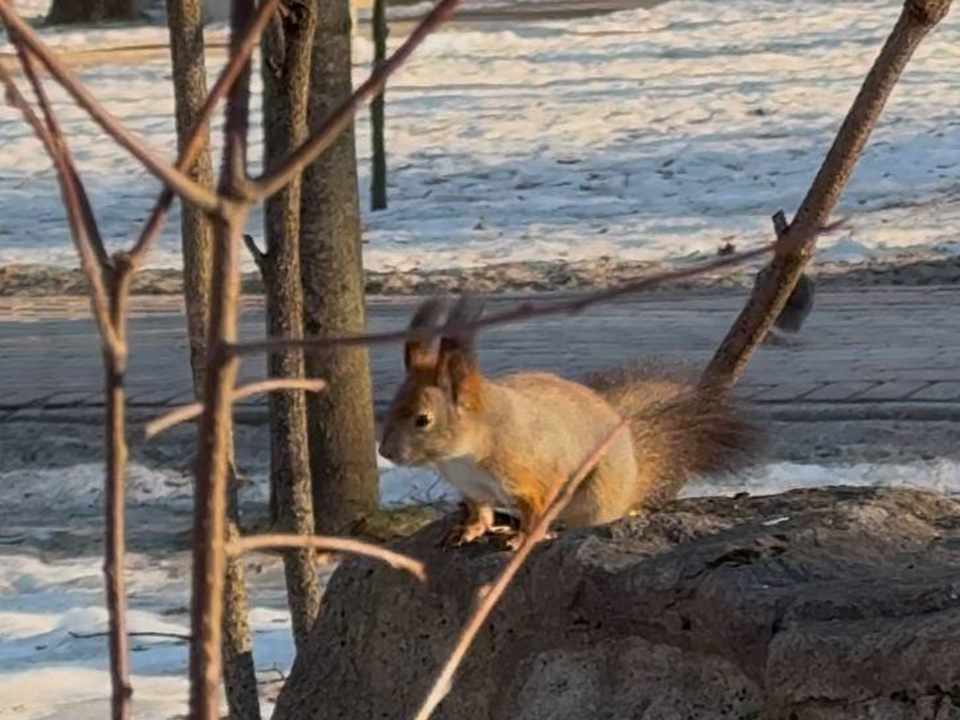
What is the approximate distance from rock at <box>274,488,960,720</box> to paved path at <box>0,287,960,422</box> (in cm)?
418

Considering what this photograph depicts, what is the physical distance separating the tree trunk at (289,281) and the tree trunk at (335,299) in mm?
1282

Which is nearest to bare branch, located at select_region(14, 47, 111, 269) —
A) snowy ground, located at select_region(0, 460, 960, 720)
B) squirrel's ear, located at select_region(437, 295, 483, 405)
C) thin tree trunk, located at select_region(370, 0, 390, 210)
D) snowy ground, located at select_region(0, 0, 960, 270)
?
squirrel's ear, located at select_region(437, 295, 483, 405)

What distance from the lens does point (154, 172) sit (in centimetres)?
110

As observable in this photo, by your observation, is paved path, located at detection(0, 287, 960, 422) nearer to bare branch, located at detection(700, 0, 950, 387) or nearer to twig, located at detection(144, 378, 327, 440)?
bare branch, located at detection(700, 0, 950, 387)

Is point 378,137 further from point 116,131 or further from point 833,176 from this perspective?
point 116,131

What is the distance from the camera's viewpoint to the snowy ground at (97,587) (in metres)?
5.20

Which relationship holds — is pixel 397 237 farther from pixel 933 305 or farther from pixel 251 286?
pixel 933 305

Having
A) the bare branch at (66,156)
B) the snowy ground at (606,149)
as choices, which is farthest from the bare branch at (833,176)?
the snowy ground at (606,149)

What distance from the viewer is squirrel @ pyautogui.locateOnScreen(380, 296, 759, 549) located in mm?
3434

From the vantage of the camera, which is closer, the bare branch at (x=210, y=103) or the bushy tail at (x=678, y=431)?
the bare branch at (x=210, y=103)

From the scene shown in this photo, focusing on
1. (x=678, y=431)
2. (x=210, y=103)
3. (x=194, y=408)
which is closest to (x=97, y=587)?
(x=678, y=431)

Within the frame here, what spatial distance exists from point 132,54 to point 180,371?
1450cm

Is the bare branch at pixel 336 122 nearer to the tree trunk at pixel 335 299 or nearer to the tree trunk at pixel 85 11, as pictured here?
the tree trunk at pixel 335 299

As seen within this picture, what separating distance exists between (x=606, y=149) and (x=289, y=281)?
13187 millimetres
